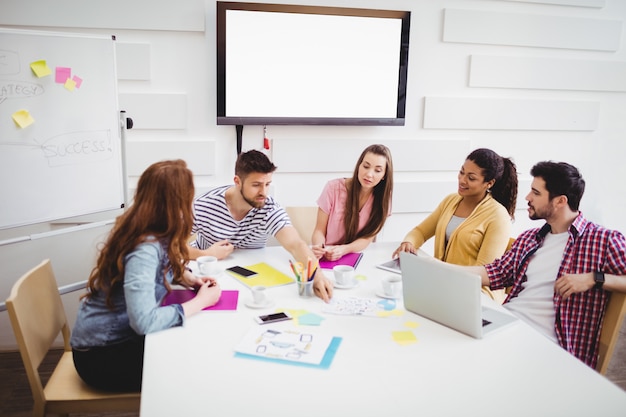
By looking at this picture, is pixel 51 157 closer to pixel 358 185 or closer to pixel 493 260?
pixel 358 185

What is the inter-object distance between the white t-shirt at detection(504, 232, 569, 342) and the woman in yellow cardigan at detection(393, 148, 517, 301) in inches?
9.7

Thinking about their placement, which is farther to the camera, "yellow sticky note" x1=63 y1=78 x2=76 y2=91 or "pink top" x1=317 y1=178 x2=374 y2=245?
"pink top" x1=317 y1=178 x2=374 y2=245

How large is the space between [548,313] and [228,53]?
2291 mm

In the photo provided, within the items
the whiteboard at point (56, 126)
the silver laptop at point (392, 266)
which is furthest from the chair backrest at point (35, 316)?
the silver laptop at point (392, 266)

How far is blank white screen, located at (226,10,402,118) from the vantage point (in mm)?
3262

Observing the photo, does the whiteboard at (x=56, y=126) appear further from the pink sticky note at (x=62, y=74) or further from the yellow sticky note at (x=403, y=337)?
the yellow sticky note at (x=403, y=337)

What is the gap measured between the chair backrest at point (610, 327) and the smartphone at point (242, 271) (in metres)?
1.29

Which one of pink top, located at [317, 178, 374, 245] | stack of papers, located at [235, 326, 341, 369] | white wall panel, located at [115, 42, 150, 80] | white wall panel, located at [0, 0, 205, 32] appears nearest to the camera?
stack of papers, located at [235, 326, 341, 369]

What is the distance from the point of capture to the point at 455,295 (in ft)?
5.24

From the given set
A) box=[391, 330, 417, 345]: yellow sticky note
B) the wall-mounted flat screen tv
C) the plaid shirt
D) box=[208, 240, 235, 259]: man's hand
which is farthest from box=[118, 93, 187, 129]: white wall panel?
the plaid shirt

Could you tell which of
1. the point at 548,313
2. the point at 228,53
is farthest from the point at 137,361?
the point at 228,53

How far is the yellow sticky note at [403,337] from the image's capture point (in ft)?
5.13

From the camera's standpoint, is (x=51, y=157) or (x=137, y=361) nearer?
(x=137, y=361)

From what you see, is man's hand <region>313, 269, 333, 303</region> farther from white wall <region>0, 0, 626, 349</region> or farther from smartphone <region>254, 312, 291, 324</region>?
white wall <region>0, 0, 626, 349</region>
